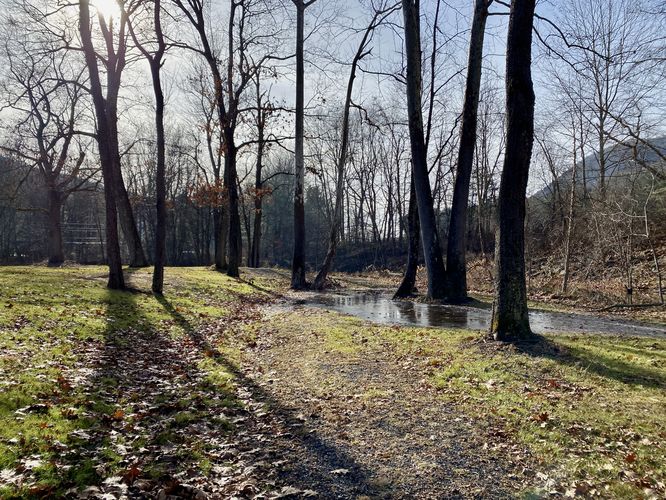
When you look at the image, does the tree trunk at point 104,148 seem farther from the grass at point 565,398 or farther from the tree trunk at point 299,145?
the grass at point 565,398

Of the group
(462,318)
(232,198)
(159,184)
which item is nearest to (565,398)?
(462,318)

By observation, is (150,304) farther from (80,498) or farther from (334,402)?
(80,498)

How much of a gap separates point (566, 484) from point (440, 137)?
33.0m

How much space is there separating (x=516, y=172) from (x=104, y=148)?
11.1 m

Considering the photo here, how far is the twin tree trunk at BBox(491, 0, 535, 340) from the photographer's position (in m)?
6.74

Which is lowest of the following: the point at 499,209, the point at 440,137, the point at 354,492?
the point at 354,492

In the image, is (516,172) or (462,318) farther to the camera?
(462,318)

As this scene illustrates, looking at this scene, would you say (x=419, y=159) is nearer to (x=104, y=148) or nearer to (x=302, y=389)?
(x=302, y=389)

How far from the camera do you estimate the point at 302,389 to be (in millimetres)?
5680

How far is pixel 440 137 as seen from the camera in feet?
111

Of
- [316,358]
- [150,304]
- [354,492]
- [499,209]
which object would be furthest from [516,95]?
[150,304]

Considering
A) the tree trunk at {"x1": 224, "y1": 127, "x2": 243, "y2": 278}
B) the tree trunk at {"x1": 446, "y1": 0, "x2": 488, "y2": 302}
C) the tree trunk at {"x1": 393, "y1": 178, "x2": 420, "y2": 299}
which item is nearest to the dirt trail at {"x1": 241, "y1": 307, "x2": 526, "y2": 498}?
the tree trunk at {"x1": 446, "y1": 0, "x2": 488, "y2": 302}

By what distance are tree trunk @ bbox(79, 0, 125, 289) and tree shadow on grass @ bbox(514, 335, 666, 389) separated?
35.5 ft

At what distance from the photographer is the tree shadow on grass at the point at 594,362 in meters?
5.31
